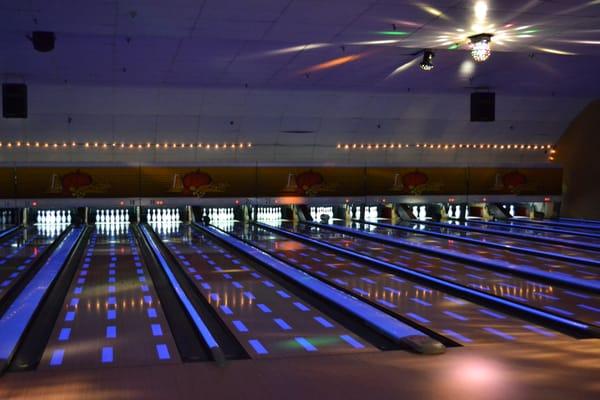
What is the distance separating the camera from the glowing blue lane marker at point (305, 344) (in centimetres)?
446

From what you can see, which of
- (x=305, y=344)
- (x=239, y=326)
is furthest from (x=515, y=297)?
(x=239, y=326)

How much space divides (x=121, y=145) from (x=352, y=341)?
1144 centimetres

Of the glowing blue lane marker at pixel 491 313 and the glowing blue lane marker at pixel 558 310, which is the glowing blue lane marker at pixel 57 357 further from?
the glowing blue lane marker at pixel 558 310

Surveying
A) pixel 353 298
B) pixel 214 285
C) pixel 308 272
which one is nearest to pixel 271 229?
pixel 308 272

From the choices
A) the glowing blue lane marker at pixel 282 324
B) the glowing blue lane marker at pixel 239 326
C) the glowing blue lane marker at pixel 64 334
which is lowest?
the glowing blue lane marker at pixel 64 334

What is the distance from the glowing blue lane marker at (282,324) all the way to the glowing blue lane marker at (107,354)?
4.24 feet

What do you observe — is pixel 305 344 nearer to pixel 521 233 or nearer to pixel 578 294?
pixel 578 294

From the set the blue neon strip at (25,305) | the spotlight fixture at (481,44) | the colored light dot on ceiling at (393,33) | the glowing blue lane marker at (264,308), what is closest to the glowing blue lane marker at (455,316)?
the glowing blue lane marker at (264,308)

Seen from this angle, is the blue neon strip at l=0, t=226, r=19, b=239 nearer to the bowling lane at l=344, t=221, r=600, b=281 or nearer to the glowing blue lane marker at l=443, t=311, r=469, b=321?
the bowling lane at l=344, t=221, r=600, b=281

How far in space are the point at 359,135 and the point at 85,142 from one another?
629 cm

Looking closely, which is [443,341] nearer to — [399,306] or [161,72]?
[399,306]

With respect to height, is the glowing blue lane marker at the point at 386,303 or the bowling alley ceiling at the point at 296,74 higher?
the bowling alley ceiling at the point at 296,74

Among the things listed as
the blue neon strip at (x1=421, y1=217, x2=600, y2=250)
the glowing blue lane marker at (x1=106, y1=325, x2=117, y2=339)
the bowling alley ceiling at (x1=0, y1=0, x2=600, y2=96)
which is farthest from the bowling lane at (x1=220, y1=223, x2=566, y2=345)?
the blue neon strip at (x1=421, y1=217, x2=600, y2=250)

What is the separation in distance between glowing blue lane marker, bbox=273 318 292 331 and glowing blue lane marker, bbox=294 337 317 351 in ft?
1.10
